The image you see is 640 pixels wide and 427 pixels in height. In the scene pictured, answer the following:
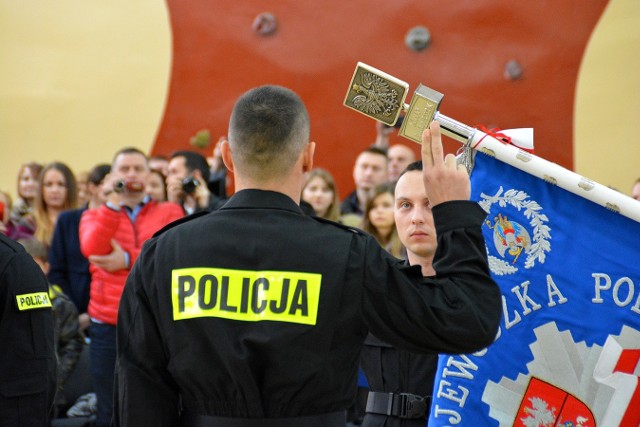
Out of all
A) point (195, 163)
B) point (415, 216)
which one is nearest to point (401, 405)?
point (415, 216)

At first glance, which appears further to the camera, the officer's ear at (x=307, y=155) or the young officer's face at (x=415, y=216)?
the young officer's face at (x=415, y=216)

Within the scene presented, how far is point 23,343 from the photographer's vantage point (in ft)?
9.76

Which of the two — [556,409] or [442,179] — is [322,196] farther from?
[442,179]

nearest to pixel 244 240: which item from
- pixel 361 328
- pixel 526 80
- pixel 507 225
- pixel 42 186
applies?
pixel 361 328

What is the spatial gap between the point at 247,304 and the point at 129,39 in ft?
20.3

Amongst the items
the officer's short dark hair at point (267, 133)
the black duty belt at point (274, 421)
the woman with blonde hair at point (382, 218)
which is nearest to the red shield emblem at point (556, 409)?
the black duty belt at point (274, 421)

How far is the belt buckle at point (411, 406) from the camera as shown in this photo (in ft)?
9.18

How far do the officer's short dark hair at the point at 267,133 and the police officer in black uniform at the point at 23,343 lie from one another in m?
1.27

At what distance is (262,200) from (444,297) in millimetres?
467

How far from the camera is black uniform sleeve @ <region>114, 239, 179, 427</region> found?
2.03 meters

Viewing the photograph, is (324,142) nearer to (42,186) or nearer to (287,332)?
(42,186)

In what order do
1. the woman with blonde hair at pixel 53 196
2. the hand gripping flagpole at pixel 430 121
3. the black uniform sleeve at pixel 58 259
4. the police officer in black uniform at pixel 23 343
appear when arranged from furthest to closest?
the woman with blonde hair at pixel 53 196
the black uniform sleeve at pixel 58 259
the police officer in black uniform at pixel 23 343
the hand gripping flagpole at pixel 430 121

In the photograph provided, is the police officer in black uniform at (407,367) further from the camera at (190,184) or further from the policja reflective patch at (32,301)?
the camera at (190,184)

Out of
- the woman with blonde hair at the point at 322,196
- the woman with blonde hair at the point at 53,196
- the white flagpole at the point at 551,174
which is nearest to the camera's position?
the white flagpole at the point at 551,174
